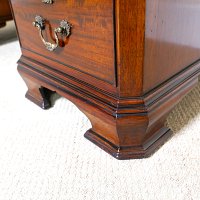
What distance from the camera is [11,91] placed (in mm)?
859

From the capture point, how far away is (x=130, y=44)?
428 mm

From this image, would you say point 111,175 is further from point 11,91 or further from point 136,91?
point 11,91

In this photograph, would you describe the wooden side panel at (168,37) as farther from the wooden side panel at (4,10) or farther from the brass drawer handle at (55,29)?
the wooden side panel at (4,10)

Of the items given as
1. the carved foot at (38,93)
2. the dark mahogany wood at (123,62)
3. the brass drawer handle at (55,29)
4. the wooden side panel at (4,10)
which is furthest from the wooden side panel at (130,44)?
the wooden side panel at (4,10)

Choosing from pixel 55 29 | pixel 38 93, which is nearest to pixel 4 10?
pixel 38 93

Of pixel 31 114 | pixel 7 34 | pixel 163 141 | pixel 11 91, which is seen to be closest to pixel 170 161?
pixel 163 141

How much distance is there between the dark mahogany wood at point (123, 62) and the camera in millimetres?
428

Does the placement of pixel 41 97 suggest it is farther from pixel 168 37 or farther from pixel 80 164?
pixel 168 37

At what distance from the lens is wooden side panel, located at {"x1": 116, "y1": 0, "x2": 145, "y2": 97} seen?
1.31ft

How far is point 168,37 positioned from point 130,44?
0.35 feet

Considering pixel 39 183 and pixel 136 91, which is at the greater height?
pixel 136 91

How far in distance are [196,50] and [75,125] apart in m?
0.36

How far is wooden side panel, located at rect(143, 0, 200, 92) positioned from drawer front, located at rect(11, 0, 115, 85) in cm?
7

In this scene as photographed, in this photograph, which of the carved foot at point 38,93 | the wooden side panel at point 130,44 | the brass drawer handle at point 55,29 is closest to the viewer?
the wooden side panel at point 130,44
